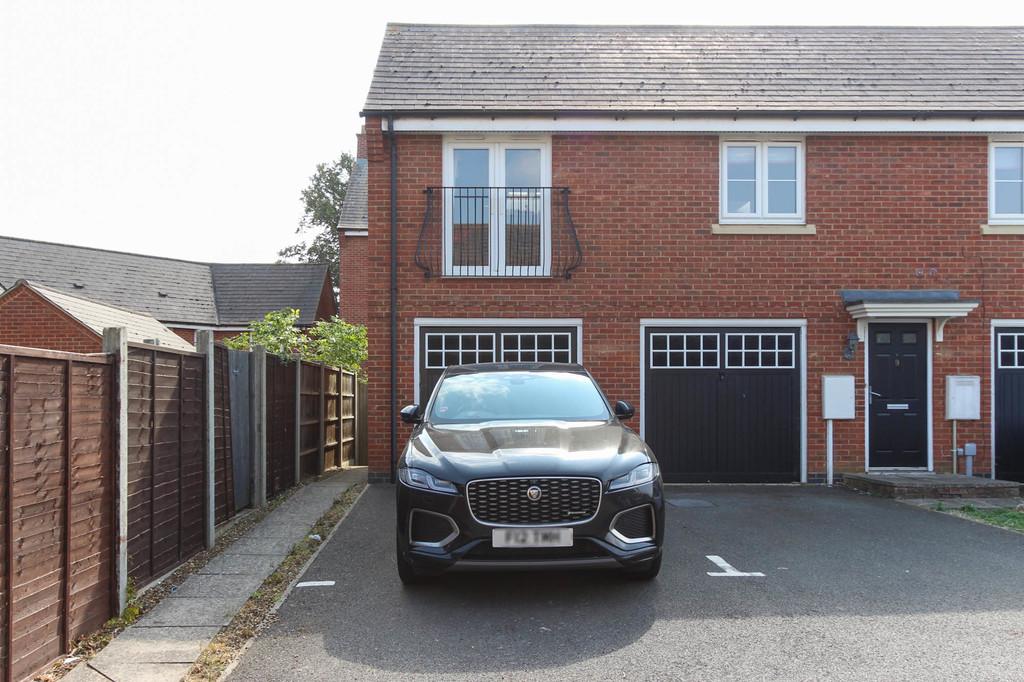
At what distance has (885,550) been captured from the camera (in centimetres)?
699

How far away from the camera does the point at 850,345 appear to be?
11.2 m

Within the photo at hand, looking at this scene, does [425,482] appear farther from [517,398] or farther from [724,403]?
[724,403]

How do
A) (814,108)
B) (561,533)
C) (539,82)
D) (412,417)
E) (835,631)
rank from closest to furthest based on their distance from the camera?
(835,631) → (561,533) → (412,417) → (814,108) → (539,82)

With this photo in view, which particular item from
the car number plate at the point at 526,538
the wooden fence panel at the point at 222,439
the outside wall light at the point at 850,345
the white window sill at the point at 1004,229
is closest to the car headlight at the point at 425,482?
the car number plate at the point at 526,538

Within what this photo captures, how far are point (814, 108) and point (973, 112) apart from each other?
2200 mm

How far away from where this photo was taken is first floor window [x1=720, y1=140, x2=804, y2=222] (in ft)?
37.9

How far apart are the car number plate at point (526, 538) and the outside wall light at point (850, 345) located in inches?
299

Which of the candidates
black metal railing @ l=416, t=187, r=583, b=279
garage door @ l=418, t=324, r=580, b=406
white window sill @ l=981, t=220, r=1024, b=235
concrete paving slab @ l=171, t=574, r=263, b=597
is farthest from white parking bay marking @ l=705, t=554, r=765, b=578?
white window sill @ l=981, t=220, r=1024, b=235

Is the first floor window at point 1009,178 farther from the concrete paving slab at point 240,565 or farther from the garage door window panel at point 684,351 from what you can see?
the concrete paving slab at point 240,565

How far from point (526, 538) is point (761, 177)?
8129 millimetres

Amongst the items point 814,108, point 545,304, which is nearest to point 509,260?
point 545,304

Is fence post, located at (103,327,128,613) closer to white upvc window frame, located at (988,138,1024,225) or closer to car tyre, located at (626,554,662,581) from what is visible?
car tyre, located at (626,554,662,581)

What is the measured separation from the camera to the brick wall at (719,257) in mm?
11336

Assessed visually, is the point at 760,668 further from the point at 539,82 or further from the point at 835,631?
the point at 539,82
